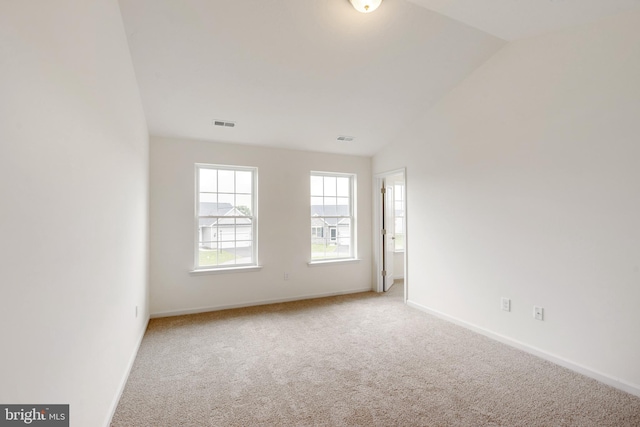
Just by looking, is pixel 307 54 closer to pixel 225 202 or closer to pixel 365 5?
pixel 365 5

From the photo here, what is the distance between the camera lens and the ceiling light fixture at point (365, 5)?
7.66 ft

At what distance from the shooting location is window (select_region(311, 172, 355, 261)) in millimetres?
4965

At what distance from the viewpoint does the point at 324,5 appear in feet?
7.94

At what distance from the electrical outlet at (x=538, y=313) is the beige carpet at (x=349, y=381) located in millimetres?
366

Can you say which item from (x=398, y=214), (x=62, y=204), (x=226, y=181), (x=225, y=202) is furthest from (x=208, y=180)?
(x=398, y=214)

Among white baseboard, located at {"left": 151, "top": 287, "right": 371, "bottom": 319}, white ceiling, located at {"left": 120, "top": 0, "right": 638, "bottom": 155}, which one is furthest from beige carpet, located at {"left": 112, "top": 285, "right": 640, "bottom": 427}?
white ceiling, located at {"left": 120, "top": 0, "right": 638, "bottom": 155}

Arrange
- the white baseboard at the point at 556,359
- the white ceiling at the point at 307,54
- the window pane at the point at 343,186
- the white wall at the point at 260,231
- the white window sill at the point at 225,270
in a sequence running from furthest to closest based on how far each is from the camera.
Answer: the window pane at the point at 343,186 → the white window sill at the point at 225,270 → the white wall at the point at 260,231 → the white ceiling at the point at 307,54 → the white baseboard at the point at 556,359

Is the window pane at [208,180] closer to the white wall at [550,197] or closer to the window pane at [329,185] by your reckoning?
the window pane at [329,185]

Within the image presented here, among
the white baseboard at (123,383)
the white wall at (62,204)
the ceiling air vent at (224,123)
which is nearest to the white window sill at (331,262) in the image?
the ceiling air vent at (224,123)

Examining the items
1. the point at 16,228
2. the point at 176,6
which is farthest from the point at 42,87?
the point at 176,6

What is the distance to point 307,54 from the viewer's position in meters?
2.86

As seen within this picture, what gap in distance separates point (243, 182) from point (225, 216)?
0.57m

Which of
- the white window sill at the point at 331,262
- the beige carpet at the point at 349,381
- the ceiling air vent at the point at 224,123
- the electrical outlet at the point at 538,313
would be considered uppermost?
the ceiling air vent at the point at 224,123

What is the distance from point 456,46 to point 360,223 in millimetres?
2940
